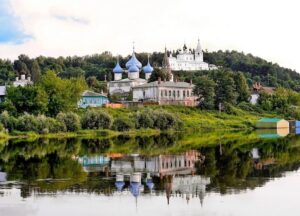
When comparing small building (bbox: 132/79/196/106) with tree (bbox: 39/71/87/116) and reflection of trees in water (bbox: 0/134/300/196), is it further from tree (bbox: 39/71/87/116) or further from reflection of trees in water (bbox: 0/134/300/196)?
reflection of trees in water (bbox: 0/134/300/196)

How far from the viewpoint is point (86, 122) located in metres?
60.8

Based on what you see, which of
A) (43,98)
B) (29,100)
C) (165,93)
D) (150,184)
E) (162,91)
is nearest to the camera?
(150,184)

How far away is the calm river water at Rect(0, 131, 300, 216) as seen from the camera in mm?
17375

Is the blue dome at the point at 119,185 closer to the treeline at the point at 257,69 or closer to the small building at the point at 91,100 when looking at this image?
the small building at the point at 91,100

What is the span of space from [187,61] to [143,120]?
76.6 meters

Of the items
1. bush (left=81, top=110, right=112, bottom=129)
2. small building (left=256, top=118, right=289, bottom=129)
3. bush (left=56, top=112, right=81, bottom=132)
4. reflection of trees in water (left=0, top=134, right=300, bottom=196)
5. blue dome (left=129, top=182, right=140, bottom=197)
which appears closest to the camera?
blue dome (left=129, top=182, right=140, bottom=197)

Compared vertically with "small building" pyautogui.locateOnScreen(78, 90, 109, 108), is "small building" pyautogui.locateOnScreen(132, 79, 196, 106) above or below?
above

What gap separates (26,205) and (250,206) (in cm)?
650

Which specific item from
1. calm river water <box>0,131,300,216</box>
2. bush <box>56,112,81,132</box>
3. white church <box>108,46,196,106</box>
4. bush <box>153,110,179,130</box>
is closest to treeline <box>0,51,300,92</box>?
white church <box>108,46,196,106</box>

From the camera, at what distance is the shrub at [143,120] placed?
63844mm

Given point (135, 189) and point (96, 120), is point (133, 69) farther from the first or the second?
point (135, 189)

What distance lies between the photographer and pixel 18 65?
140375 millimetres

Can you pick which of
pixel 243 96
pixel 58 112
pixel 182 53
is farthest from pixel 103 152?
pixel 182 53

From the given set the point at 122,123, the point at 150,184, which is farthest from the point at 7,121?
the point at 150,184
